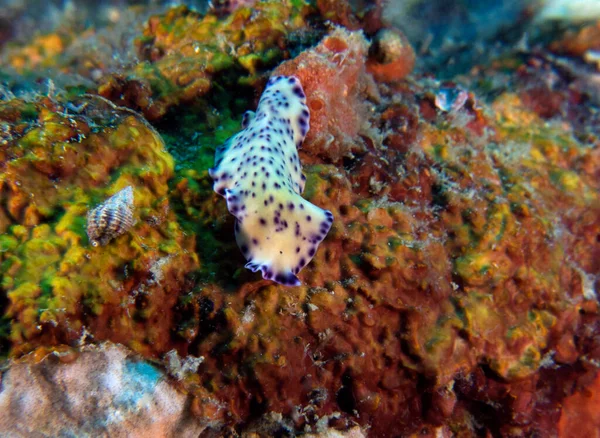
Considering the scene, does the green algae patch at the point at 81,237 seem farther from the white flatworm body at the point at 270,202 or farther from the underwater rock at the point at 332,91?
the underwater rock at the point at 332,91

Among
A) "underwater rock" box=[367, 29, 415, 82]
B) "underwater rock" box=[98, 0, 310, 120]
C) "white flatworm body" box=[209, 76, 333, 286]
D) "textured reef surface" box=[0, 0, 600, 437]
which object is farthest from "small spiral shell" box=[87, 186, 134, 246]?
"underwater rock" box=[367, 29, 415, 82]

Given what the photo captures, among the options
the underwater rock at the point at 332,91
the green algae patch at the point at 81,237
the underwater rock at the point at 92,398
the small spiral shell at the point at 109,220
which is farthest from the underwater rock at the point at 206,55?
the underwater rock at the point at 92,398

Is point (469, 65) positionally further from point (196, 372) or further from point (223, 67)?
point (196, 372)

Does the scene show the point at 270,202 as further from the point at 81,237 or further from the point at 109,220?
the point at 81,237

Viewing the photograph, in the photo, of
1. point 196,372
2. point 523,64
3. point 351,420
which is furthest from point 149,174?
point 523,64

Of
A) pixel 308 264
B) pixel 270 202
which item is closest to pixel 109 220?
pixel 270 202

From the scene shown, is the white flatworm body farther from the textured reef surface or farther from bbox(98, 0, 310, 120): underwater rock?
bbox(98, 0, 310, 120): underwater rock
